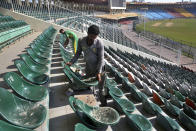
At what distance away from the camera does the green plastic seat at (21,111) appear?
2.09m

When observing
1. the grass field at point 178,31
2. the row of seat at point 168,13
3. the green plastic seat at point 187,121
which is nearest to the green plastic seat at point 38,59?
the green plastic seat at point 187,121

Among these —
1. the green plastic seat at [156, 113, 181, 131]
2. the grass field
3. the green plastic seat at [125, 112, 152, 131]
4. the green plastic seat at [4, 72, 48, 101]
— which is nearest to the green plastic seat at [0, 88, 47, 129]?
the green plastic seat at [4, 72, 48, 101]

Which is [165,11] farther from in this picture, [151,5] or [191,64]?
[191,64]

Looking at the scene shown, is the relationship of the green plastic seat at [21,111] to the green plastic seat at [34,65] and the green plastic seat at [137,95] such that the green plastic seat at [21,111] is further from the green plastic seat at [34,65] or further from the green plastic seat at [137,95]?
the green plastic seat at [137,95]

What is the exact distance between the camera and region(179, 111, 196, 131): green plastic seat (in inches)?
132

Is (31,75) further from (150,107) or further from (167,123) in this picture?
(167,123)

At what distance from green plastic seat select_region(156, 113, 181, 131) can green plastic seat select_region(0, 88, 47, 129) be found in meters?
2.35

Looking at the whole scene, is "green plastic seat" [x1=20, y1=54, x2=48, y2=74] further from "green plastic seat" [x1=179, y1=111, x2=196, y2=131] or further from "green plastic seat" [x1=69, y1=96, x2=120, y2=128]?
"green plastic seat" [x1=179, y1=111, x2=196, y2=131]

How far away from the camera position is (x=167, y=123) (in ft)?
10.2

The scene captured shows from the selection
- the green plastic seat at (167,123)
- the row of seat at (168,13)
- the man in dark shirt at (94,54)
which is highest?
the row of seat at (168,13)

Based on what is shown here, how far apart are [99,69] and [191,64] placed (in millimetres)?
16032

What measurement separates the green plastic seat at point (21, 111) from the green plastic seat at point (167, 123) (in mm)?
2355

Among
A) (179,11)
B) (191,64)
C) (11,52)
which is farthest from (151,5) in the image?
(11,52)

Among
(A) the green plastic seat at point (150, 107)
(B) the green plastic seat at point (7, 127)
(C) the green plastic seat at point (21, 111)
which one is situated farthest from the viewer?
(A) the green plastic seat at point (150, 107)
